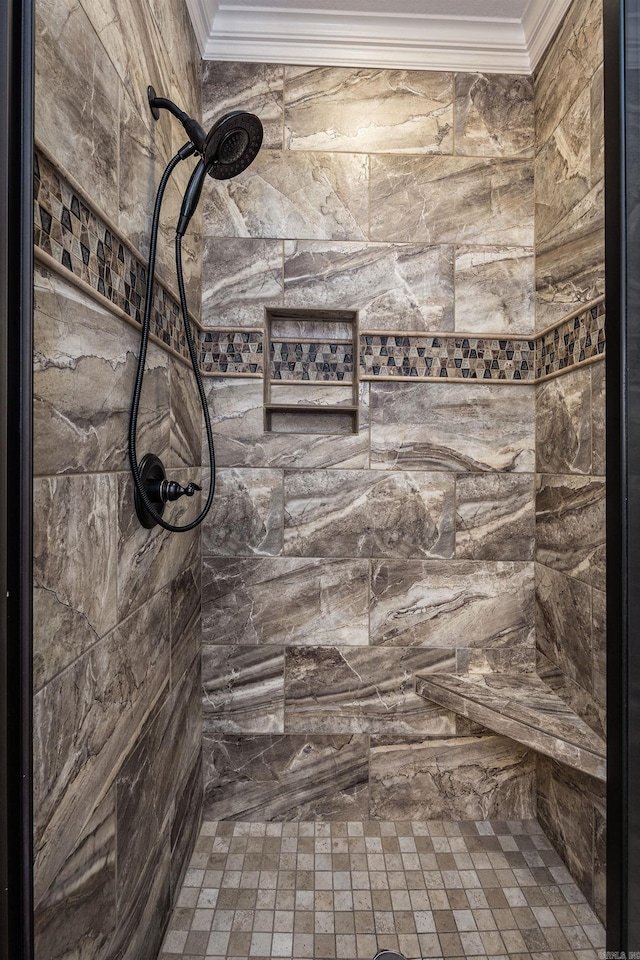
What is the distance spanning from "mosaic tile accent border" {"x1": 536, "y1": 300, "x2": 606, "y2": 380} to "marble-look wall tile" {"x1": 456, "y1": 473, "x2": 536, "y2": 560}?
39 cm

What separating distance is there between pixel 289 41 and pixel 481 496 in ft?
5.57

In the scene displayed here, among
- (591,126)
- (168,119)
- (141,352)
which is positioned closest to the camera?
(141,352)

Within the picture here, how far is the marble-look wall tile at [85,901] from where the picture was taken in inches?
29.4

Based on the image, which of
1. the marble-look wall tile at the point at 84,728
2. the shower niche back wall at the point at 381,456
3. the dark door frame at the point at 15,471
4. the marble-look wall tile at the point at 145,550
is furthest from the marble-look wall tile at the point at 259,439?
the dark door frame at the point at 15,471

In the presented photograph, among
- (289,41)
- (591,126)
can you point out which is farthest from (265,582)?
(289,41)

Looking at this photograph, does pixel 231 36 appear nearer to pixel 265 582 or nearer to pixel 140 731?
pixel 265 582

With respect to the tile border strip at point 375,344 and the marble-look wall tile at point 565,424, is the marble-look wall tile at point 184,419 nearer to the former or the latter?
the tile border strip at point 375,344

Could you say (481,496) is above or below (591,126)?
below

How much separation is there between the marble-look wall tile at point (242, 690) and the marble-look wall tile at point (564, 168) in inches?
68.5

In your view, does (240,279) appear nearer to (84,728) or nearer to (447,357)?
(447,357)

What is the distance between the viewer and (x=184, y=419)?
1511 millimetres

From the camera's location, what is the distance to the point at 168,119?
1308 millimetres

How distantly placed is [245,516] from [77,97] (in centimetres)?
121

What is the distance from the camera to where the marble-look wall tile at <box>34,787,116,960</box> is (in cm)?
75
